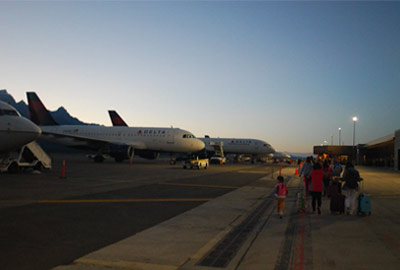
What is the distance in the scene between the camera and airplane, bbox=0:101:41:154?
19734 mm

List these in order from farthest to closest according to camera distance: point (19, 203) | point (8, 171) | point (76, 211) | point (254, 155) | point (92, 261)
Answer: point (254, 155) < point (8, 171) < point (19, 203) < point (76, 211) < point (92, 261)

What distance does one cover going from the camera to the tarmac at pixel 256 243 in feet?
19.5

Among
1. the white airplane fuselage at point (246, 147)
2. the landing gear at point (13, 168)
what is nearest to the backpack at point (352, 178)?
the landing gear at point (13, 168)

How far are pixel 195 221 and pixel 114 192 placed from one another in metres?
6.95

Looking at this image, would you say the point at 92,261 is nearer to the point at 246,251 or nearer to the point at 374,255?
the point at 246,251

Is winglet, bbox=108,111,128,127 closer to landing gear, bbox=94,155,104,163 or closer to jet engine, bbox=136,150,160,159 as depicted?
jet engine, bbox=136,150,160,159

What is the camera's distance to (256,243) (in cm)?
742

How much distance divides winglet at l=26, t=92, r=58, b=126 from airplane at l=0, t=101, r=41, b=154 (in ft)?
99.7

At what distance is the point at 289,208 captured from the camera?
12.6 metres

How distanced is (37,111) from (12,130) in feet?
107

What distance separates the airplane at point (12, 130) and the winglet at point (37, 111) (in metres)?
30.4

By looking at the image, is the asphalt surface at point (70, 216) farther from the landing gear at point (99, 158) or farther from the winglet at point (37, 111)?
the winglet at point (37, 111)

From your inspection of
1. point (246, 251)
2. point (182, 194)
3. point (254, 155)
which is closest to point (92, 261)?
point (246, 251)

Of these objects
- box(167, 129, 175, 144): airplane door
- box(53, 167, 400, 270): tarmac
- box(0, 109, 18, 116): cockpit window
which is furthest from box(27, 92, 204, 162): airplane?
box(53, 167, 400, 270): tarmac
